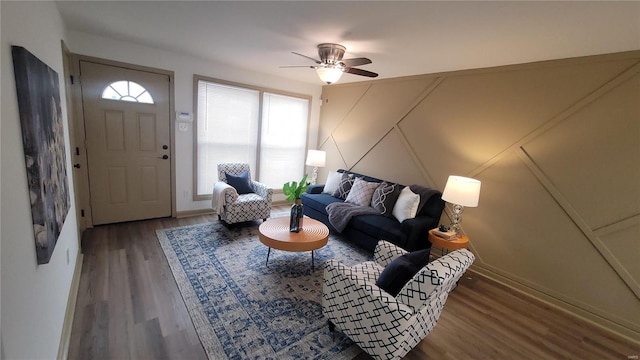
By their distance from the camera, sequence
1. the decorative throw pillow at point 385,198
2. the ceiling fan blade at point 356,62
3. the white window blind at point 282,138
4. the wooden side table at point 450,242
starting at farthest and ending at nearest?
the white window blind at point 282,138 → the decorative throw pillow at point 385,198 → the wooden side table at point 450,242 → the ceiling fan blade at point 356,62

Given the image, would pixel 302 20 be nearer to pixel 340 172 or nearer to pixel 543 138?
pixel 543 138

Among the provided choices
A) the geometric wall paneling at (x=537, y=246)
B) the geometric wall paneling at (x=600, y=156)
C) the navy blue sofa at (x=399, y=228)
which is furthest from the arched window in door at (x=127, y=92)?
the geometric wall paneling at (x=600, y=156)

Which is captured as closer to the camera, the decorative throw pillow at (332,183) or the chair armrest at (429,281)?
the chair armrest at (429,281)

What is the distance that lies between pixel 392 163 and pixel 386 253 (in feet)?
6.76

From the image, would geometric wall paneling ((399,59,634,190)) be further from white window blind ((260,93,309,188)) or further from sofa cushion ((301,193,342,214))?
white window blind ((260,93,309,188))

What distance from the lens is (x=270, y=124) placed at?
484 centimetres

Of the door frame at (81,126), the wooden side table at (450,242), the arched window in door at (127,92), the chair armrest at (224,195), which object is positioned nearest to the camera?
the wooden side table at (450,242)

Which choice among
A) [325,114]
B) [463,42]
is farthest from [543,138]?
[325,114]

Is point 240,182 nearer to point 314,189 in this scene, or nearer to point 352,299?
point 314,189

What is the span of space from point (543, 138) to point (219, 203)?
12.8 ft

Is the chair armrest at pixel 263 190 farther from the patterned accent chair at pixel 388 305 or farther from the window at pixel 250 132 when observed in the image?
the patterned accent chair at pixel 388 305

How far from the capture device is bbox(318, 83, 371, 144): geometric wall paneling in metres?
4.64

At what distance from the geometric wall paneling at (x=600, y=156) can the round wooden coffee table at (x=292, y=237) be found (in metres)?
2.40

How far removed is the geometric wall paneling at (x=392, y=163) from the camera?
3.83 meters
